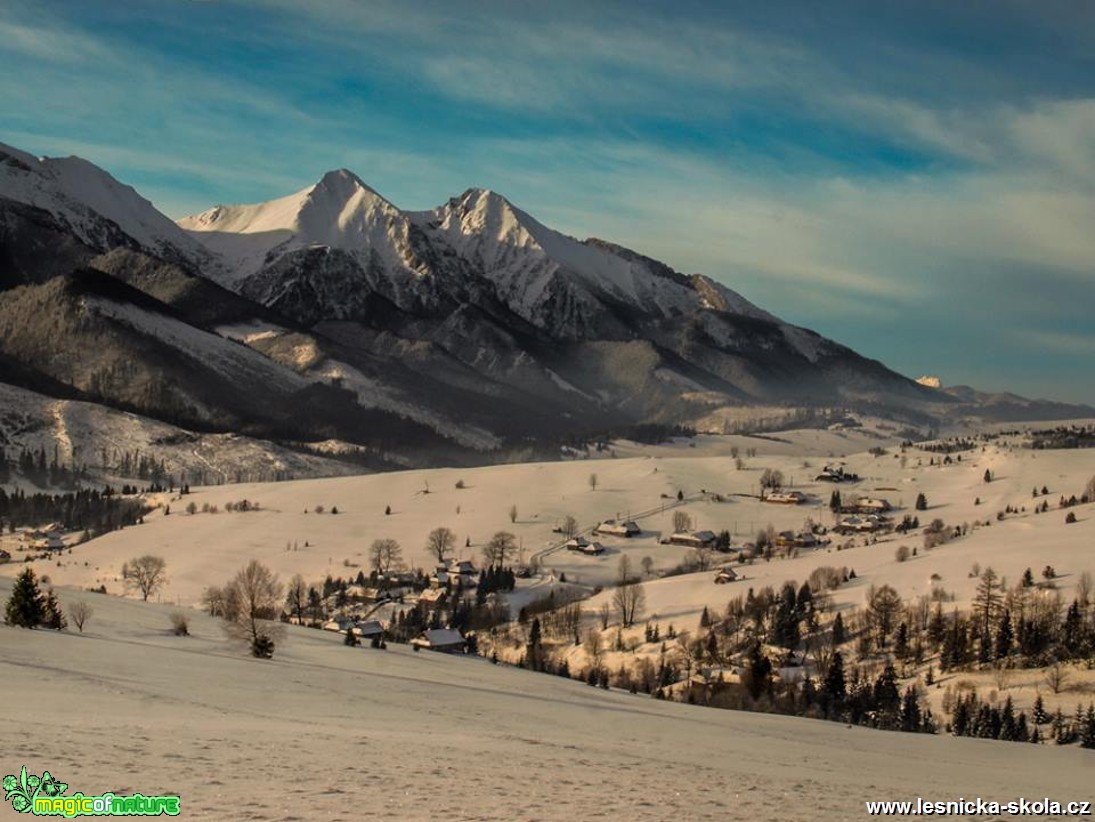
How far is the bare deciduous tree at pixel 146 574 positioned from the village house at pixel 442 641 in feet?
Answer: 143

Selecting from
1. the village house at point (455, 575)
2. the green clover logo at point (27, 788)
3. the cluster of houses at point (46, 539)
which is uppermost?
the green clover logo at point (27, 788)

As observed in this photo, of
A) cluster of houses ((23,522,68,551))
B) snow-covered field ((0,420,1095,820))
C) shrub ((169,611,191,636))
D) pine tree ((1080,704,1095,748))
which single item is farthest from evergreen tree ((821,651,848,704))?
cluster of houses ((23,522,68,551))

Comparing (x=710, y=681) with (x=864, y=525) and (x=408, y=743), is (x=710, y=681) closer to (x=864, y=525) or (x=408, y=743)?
(x=408, y=743)

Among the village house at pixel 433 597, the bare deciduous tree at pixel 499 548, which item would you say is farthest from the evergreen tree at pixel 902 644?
the bare deciduous tree at pixel 499 548

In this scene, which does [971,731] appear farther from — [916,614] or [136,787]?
[136,787]

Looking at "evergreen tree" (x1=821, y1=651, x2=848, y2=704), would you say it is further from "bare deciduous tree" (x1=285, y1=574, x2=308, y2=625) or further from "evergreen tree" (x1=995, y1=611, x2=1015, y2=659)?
"bare deciduous tree" (x1=285, y1=574, x2=308, y2=625)

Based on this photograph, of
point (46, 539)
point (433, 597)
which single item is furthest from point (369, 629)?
point (46, 539)

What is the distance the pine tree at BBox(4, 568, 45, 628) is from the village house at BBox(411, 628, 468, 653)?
4595 cm

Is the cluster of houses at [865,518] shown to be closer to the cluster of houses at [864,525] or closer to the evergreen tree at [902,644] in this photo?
the cluster of houses at [864,525]

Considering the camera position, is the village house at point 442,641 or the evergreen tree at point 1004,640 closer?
the evergreen tree at point 1004,640

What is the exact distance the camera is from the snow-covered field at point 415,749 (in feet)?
76.8

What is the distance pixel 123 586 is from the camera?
138 m

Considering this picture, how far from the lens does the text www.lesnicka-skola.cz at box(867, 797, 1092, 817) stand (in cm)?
2755

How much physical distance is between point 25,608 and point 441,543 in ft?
362
